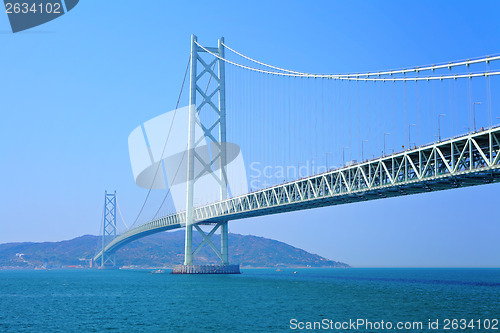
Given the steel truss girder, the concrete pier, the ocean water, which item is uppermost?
the steel truss girder

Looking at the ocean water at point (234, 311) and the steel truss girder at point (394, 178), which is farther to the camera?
the steel truss girder at point (394, 178)

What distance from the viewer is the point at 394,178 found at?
141 ft

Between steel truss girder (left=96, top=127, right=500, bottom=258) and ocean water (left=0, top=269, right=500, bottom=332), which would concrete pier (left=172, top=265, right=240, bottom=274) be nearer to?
steel truss girder (left=96, top=127, right=500, bottom=258)

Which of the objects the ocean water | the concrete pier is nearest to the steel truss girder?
the ocean water

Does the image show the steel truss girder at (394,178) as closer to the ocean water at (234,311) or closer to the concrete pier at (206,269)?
the ocean water at (234,311)

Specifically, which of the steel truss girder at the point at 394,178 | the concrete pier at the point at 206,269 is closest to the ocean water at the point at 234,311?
the steel truss girder at the point at 394,178

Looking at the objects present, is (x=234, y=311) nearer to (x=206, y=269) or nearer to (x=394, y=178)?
(x=394, y=178)

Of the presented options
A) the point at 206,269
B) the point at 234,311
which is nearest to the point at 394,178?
the point at 234,311

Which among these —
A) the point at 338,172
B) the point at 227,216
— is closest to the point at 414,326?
the point at 338,172

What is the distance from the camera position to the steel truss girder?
3594cm

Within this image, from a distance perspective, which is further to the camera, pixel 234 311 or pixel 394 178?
pixel 394 178

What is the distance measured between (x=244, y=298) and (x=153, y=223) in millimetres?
58431

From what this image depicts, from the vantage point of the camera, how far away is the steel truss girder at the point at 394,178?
3594 centimetres

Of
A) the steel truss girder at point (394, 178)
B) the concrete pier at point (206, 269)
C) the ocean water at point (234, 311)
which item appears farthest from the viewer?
the concrete pier at point (206, 269)
